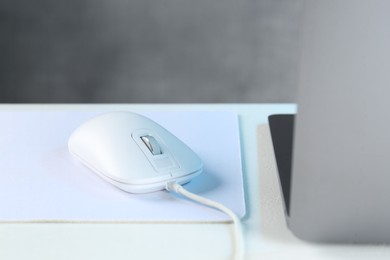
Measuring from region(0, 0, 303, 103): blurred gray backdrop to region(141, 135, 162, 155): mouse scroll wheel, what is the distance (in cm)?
136

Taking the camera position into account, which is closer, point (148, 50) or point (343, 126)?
point (343, 126)

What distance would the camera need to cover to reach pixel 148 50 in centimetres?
187

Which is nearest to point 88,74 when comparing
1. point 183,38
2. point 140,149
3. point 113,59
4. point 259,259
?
point 113,59

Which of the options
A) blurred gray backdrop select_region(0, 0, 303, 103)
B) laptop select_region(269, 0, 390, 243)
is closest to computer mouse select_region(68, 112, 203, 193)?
laptop select_region(269, 0, 390, 243)

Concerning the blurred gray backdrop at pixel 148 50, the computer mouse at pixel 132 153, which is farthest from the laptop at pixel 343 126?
the blurred gray backdrop at pixel 148 50

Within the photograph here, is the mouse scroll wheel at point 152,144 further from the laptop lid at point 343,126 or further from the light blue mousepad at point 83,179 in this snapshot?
the laptop lid at point 343,126

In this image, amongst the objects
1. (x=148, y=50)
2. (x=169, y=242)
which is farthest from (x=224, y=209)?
(x=148, y=50)

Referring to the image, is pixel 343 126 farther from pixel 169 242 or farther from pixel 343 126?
pixel 169 242

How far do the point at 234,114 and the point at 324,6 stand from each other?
34 centimetres

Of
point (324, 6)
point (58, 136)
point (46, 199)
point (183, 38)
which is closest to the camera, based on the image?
point (324, 6)

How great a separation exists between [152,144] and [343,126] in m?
0.18

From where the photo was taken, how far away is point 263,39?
186cm

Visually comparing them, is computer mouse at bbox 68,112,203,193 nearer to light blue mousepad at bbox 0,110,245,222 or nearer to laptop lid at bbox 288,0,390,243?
light blue mousepad at bbox 0,110,245,222

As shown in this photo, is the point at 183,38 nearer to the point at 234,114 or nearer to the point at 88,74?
the point at 88,74
